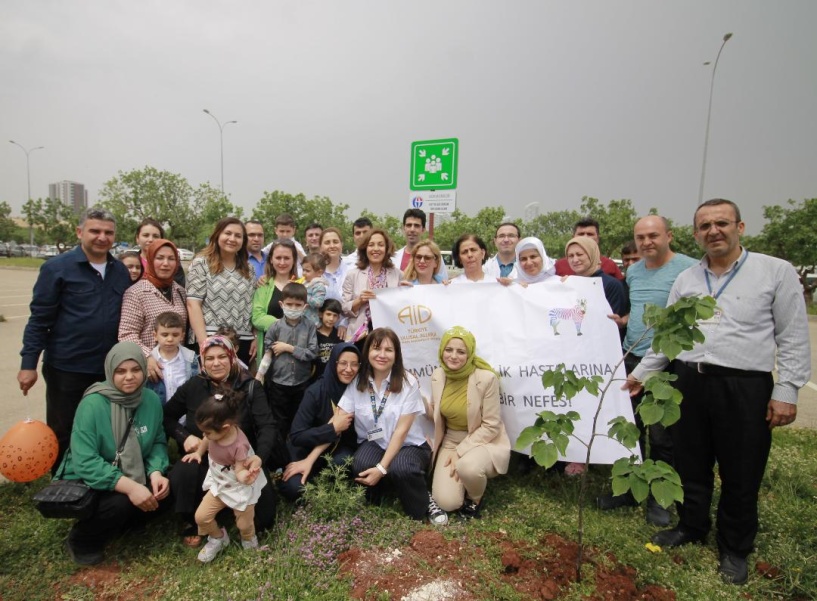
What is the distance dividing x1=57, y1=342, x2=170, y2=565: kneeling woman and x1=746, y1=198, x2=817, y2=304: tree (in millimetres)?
28729

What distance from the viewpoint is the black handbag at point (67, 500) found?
301 centimetres

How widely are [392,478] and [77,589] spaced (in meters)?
2.16

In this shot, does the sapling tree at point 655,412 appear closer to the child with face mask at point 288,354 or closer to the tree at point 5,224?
the child with face mask at point 288,354

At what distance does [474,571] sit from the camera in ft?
9.58

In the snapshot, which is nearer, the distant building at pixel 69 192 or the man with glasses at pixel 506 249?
the man with glasses at pixel 506 249

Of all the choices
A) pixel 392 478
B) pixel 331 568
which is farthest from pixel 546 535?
pixel 331 568

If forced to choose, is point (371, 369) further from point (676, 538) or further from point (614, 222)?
point (614, 222)

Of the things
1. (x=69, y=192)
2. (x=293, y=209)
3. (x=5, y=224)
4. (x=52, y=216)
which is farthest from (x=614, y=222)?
(x=69, y=192)

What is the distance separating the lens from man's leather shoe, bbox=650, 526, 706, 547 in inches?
134

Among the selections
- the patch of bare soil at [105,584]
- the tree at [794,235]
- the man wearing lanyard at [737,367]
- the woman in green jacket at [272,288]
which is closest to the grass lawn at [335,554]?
the patch of bare soil at [105,584]

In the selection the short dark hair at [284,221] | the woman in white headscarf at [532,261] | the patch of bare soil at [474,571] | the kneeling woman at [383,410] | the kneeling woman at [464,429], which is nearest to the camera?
the patch of bare soil at [474,571]

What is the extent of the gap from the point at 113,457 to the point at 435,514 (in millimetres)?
2417

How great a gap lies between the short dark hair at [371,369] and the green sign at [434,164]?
11.6 feet

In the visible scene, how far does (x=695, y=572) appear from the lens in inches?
121
